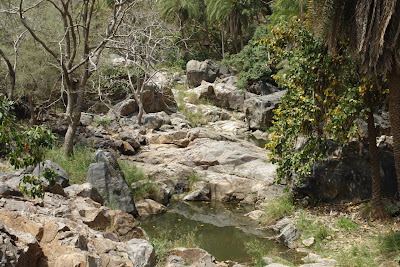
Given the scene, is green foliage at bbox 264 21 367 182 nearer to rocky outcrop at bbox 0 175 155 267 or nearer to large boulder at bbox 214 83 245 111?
rocky outcrop at bbox 0 175 155 267

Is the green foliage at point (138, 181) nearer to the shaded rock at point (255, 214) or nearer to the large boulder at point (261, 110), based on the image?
the shaded rock at point (255, 214)

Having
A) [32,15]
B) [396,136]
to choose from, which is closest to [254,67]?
[32,15]

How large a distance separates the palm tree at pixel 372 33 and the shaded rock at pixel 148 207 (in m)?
6.17

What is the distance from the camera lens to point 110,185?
35.8 ft

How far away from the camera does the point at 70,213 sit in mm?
7234

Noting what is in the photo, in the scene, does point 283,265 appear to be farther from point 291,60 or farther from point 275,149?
point 291,60

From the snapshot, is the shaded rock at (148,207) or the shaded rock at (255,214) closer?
the shaded rock at (255,214)

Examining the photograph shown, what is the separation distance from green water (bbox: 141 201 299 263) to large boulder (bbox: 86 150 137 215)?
0.77 m

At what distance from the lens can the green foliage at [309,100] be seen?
9.63 metres

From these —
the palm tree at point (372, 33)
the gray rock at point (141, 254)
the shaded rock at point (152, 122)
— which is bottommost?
the gray rock at point (141, 254)

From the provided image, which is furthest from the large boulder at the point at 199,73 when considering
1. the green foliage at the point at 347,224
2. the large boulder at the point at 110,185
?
the green foliage at the point at 347,224

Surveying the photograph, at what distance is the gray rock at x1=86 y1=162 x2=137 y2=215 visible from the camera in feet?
35.3

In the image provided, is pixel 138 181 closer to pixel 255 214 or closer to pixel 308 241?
pixel 255 214

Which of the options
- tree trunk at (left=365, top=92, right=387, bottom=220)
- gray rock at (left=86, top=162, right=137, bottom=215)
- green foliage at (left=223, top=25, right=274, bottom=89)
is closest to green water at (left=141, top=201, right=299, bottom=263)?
gray rock at (left=86, top=162, right=137, bottom=215)
